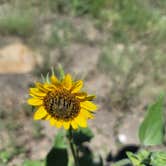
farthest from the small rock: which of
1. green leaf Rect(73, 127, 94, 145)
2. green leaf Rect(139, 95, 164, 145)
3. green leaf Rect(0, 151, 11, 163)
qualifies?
green leaf Rect(139, 95, 164, 145)

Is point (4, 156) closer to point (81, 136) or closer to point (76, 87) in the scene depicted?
point (81, 136)

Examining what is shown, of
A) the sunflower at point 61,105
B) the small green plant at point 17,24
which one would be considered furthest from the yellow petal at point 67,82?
the small green plant at point 17,24

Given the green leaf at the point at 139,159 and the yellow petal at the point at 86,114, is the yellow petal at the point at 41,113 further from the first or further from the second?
the green leaf at the point at 139,159

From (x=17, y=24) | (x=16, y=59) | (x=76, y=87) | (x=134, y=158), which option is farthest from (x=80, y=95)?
(x=17, y=24)

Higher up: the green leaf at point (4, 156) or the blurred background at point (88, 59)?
the blurred background at point (88, 59)

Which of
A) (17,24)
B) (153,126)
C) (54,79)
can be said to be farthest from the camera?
(17,24)

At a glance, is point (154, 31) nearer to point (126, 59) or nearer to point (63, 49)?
point (126, 59)
